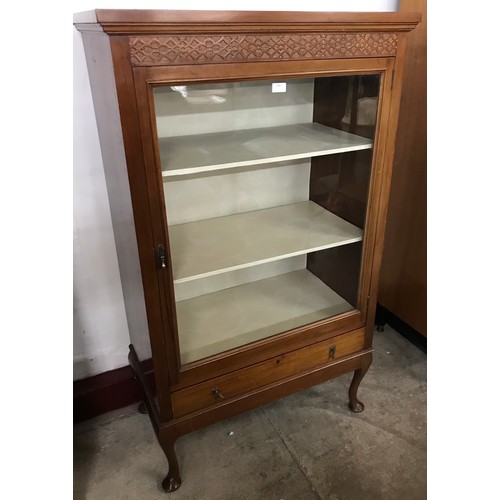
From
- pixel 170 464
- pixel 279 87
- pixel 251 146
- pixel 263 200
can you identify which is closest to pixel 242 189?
pixel 263 200

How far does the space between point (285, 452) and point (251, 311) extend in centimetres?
43

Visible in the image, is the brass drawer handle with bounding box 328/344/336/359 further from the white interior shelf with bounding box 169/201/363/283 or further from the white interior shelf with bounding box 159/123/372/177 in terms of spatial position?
the white interior shelf with bounding box 159/123/372/177

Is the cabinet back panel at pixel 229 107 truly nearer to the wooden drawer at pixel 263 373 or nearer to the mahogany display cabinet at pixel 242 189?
the mahogany display cabinet at pixel 242 189

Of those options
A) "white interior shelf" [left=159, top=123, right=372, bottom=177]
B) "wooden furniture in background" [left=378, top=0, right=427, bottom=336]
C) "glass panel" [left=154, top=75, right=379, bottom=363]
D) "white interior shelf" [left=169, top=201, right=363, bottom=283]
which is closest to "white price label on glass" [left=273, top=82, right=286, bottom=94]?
"glass panel" [left=154, top=75, right=379, bottom=363]

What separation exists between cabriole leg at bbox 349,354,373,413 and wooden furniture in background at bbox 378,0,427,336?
0.39 meters

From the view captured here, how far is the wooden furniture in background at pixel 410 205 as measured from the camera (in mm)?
1386

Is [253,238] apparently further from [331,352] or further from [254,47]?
[254,47]

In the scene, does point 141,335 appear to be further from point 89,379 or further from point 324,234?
point 324,234

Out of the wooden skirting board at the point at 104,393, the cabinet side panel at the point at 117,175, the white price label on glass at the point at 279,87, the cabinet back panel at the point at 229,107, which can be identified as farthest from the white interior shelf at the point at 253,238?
the wooden skirting board at the point at 104,393

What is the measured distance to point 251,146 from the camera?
1.08 metres

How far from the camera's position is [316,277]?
139 centimetres

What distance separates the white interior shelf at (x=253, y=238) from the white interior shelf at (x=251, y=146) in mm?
196

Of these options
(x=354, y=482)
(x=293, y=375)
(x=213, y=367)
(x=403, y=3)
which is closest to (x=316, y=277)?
(x=293, y=375)

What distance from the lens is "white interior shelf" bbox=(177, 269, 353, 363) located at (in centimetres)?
116
